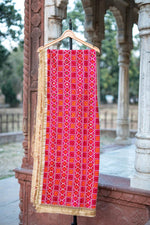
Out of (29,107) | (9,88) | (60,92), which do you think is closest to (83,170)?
(60,92)

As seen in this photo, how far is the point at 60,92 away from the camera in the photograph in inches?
117

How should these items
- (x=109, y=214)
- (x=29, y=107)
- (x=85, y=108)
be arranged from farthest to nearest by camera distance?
(x=29, y=107) < (x=109, y=214) < (x=85, y=108)

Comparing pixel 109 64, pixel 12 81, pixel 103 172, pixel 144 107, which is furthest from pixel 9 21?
pixel 12 81

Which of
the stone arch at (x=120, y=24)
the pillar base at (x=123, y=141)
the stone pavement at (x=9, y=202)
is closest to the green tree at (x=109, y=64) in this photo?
the stone arch at (x=120, y=24)

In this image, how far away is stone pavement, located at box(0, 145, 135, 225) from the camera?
4479mm

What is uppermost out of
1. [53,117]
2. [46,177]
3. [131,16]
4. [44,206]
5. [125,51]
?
[131,16]

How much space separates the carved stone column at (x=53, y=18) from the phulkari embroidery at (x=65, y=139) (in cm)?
81

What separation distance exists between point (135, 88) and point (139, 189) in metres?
19.8

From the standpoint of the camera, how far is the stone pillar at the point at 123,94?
26.8ft

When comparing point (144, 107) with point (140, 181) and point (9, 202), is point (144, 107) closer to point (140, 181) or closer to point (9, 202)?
A: point (140, 181)

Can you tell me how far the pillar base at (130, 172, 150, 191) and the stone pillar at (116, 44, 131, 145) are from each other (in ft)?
17.6

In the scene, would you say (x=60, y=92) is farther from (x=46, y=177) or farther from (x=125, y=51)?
(x=125, y=51)

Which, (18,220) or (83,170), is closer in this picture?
(83,170)

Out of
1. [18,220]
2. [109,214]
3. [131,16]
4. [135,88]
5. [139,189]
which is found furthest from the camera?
[135,88]
